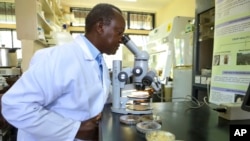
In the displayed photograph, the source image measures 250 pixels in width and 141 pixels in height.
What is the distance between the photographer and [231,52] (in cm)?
145

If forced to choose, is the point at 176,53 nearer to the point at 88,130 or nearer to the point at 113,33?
the point at 113,33

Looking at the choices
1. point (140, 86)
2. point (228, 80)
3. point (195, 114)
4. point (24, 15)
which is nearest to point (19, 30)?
point (24, 15)

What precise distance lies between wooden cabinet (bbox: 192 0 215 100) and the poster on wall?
261mm

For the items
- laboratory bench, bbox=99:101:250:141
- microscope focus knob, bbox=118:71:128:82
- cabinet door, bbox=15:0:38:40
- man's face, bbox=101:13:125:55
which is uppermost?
cabinet door, bbox=15:0:38:40

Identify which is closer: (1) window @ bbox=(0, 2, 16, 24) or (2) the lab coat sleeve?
(2) the lab coat sleeve

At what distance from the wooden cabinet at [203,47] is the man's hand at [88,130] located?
1.28m

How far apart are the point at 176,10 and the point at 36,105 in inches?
162

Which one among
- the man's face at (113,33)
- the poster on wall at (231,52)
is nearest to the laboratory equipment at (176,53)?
the poster on wall at (231,52)

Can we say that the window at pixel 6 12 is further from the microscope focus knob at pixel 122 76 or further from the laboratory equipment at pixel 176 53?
the microscope focus knob at pixel 122 76

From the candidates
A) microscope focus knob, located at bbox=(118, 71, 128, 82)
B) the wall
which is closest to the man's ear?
microscope focus knob, located at bbox=(118, 71, 128, 82)

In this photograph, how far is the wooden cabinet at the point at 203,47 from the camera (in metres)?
1.90

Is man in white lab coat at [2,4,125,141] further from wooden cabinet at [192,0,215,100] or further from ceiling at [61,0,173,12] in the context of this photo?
ceiling at [61,0,173,12]

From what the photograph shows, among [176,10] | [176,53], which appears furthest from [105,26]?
[176,10]

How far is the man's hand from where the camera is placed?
0.91 meters
